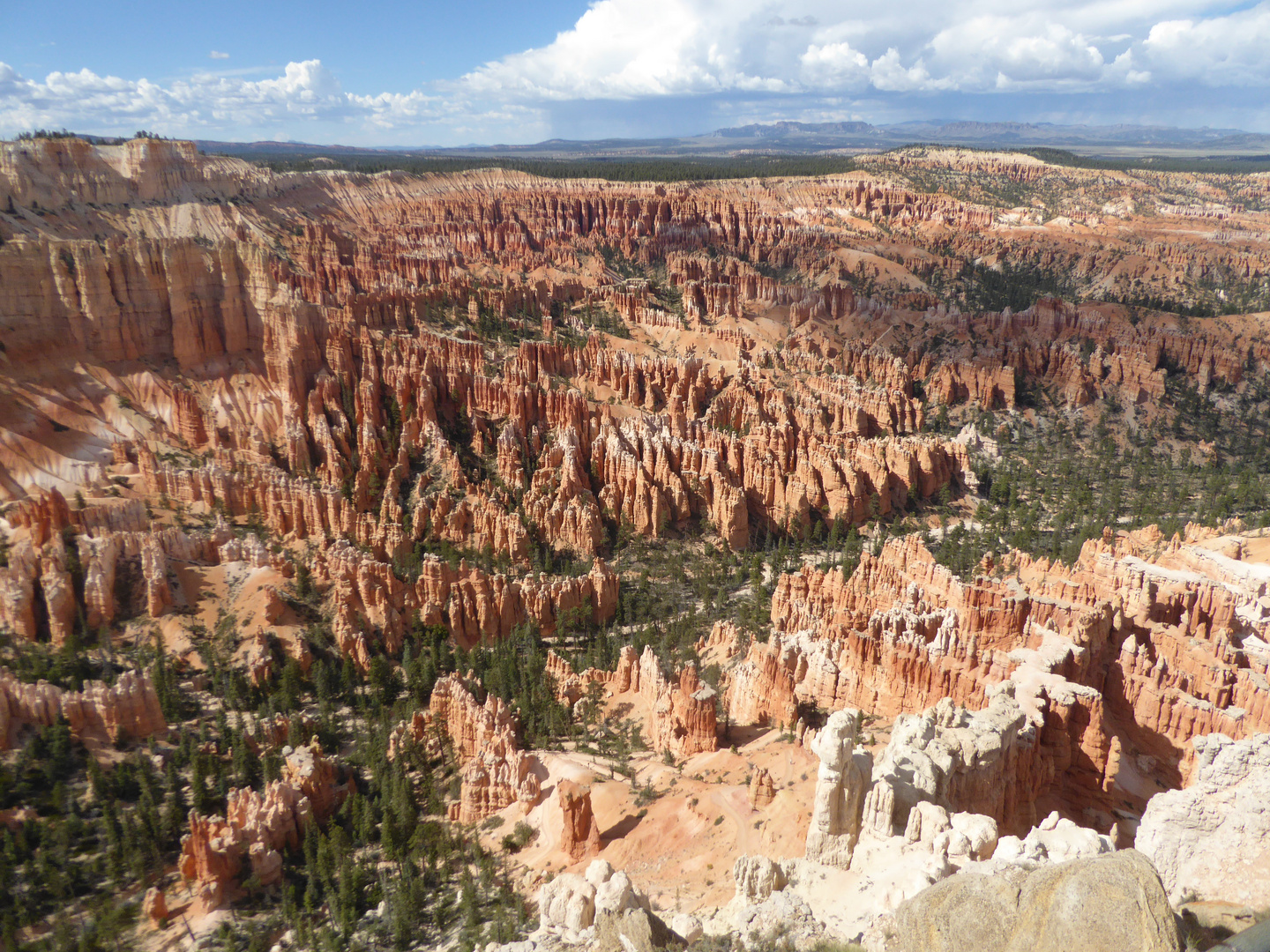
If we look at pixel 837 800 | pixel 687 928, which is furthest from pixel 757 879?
pixel 837 800

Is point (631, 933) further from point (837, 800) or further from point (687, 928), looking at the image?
point (837, 800)

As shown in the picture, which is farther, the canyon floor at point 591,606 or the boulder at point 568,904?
the canyon floor at point 591,606

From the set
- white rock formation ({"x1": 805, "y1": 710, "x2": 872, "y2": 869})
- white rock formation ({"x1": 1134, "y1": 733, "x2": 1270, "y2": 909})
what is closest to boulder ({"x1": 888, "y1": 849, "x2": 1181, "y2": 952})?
white rock formation ({"x1": 1134, "y1": 733, "x2": 1270, "y2": 909})

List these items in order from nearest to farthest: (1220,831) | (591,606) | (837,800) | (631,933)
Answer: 1. (1220,831)
2. (631,933)
3. (837,800)
4. (591,606)

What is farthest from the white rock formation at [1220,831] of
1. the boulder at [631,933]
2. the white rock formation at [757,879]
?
the boulder at [631,933]

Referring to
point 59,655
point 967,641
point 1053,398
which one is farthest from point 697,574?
point 1053,398

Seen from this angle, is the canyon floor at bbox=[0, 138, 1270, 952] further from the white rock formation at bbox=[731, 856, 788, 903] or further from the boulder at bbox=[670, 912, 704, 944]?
the boulder at bbox=[670, 912, 704, 944]

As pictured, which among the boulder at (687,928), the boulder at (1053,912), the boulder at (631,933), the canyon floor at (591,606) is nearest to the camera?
the boulder at (1053,912)

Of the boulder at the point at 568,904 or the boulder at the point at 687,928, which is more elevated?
the boulder at the point at 687,928

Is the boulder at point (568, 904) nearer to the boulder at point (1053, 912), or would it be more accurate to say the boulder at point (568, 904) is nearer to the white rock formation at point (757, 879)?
the white rock formation at point (757, 879)
